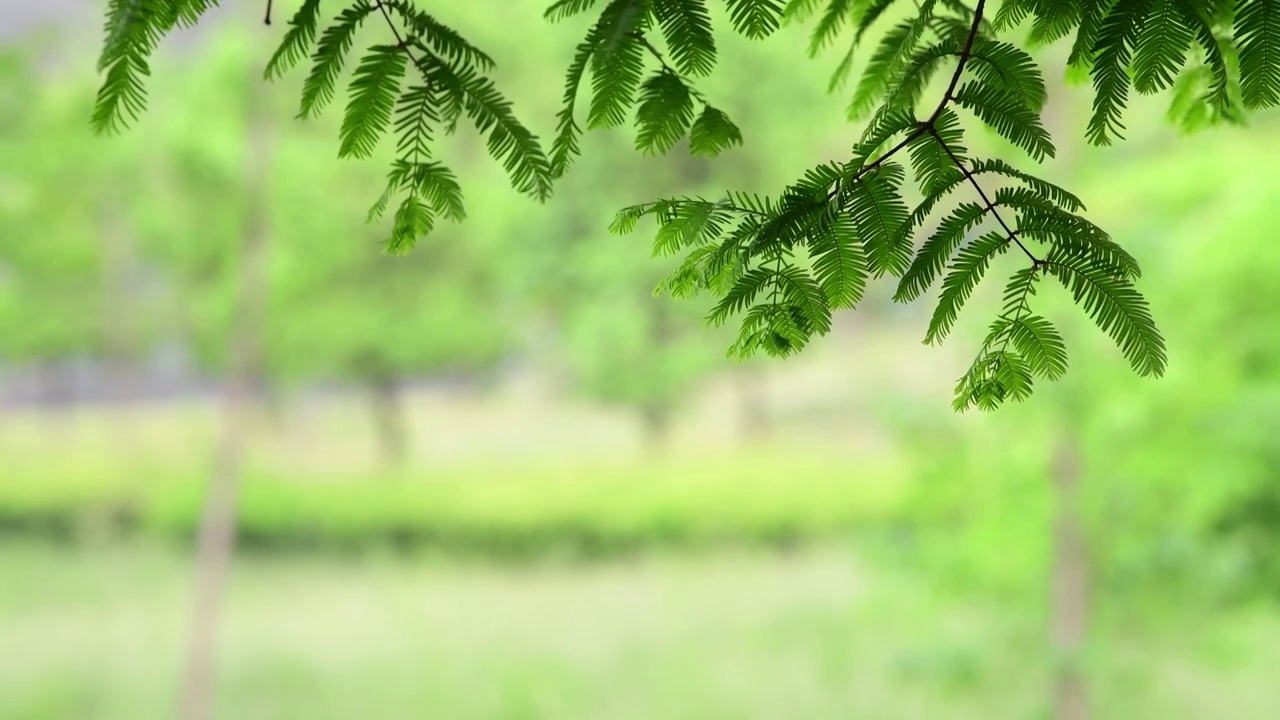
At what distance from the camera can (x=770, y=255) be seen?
805 millimetres

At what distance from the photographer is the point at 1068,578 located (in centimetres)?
505

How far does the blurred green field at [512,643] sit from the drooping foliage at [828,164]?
6.07 meters

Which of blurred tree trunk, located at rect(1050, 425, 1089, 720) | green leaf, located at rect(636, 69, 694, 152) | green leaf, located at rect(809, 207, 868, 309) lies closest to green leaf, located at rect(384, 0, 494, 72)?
green leaf, located at rect(636, 69, 694, 152)

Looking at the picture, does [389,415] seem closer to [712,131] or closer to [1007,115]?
[712,131]

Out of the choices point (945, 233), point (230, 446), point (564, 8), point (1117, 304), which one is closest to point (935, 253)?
point (945, 233)

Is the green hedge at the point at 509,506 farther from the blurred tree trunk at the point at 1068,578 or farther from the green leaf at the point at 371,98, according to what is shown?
the green leaf at the point at 371,98

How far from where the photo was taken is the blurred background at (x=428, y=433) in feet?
24.7

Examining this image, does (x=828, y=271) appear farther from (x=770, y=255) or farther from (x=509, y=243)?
(x=509, y=243)

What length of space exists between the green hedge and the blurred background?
2 cm

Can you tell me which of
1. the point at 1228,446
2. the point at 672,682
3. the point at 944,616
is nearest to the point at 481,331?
the point at 672,682

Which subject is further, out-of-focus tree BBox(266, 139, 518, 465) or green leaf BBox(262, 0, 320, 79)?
out-of-focus tree BBox(266, 139, 518, 465)

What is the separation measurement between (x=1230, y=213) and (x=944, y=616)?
489cm

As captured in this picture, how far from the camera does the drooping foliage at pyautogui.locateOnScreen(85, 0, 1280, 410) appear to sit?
0.79 m

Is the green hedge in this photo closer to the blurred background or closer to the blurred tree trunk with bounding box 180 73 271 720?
the blurred background
